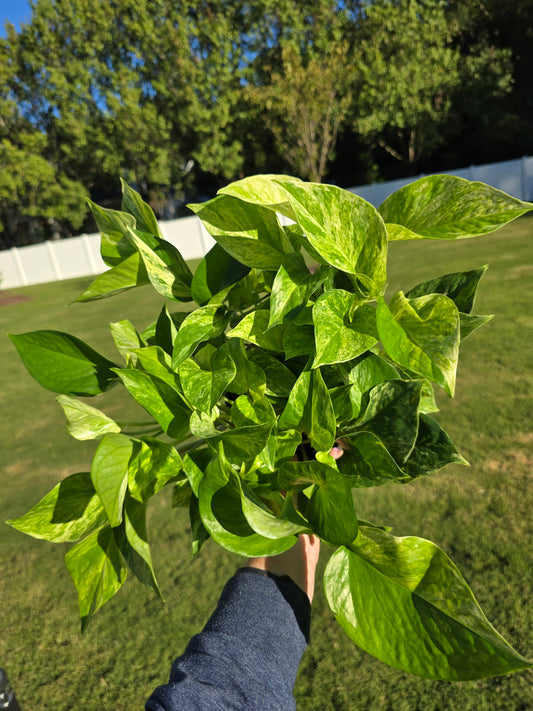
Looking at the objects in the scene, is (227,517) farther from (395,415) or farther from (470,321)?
(470,321)

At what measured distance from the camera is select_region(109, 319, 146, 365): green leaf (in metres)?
0.56

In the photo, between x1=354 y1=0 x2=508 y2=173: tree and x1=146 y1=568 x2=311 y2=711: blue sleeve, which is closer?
x1=146 y1=568 x2=311 y2=711: blue sleeve

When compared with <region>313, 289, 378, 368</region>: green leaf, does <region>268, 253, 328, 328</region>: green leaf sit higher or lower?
higher

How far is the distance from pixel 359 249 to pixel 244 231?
0.36ft

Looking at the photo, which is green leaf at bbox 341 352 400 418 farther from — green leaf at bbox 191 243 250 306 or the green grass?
the green grass

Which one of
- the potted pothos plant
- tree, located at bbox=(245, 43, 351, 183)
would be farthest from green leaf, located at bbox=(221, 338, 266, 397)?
tree, located at bbox=(245, 43, 351, 183)

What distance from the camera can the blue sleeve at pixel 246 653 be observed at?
2.38ft

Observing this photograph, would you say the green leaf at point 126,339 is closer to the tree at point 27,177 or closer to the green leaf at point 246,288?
the green leaf at point 246,288

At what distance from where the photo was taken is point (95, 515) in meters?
0.55

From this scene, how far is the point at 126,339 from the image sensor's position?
58 centimetres

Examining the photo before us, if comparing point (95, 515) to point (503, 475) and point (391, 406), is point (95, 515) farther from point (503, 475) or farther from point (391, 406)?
point (503, 475)

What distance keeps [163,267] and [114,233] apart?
8 cm

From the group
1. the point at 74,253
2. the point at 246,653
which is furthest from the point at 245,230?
the point at 74,253

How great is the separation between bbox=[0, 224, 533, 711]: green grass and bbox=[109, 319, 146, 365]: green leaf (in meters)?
1.59
